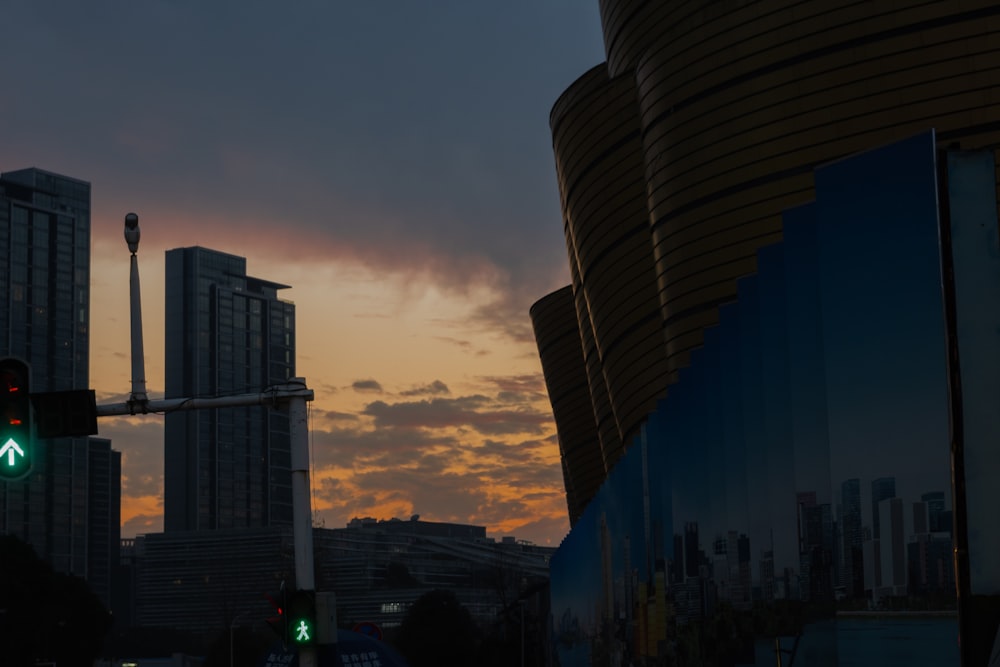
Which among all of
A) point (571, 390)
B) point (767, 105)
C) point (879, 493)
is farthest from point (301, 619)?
point (571, 390)

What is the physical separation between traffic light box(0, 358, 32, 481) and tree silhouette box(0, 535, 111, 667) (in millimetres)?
71269

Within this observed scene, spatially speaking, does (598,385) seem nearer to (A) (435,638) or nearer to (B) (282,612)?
(A) (435,638)

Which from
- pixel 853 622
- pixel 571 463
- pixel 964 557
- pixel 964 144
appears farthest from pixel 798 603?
pixel 571 463

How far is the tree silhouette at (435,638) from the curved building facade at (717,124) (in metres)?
38.4

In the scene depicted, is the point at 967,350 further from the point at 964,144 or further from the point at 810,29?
the point at 810,29

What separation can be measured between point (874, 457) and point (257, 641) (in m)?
123

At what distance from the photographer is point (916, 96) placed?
4488 centimetres

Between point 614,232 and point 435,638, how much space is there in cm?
4539

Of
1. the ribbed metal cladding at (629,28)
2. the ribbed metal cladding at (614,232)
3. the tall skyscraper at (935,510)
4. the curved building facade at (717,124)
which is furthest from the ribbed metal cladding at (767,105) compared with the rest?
the tall skyscraper at (935,510)

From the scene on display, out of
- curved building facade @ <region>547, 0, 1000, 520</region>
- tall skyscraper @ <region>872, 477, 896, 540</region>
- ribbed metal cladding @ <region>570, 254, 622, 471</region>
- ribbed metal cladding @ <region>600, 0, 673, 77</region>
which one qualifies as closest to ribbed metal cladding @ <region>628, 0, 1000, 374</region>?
curved building facade @ <region>547, 0, 1000, 520</region>

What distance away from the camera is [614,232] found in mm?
62188

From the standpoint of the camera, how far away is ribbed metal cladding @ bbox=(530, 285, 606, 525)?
99.4 m

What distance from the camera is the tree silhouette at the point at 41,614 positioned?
8169 cm

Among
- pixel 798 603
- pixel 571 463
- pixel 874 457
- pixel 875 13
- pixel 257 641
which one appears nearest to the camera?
pixel 874 457
